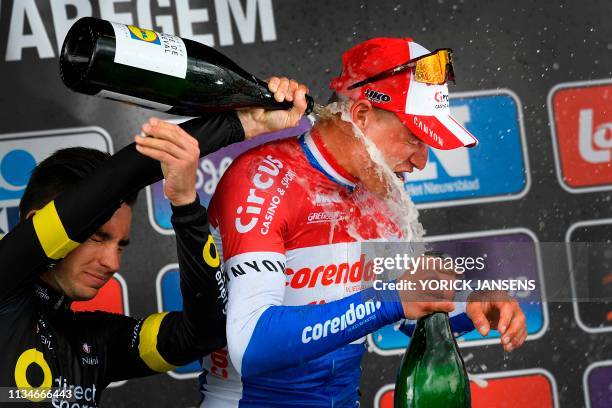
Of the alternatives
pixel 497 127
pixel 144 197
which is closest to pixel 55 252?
pixel 144 197

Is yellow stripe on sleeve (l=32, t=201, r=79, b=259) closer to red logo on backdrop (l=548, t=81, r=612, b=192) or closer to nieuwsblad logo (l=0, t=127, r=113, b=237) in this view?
nieuwsblad logo (l=0, t=127, r=113, b=237)

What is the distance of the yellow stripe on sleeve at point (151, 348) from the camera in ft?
5.71

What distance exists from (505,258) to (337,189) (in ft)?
1.82

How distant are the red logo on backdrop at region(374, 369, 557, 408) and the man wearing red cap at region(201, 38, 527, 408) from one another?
743 mm

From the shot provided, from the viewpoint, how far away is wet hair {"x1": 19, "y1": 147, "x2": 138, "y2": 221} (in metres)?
1.64

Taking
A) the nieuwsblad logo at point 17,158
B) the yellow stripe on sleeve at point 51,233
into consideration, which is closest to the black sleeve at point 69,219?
the yellow stripe on sleeve at point 51,233

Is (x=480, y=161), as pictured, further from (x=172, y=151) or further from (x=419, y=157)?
(x=172, y=151)

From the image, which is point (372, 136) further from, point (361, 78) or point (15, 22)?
point (15, 22)

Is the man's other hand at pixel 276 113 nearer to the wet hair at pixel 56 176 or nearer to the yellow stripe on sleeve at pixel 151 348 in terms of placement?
the wet hair at pixel 56 176

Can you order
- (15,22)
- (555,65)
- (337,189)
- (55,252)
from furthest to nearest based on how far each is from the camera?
(555,65) < (15,22) < (337,189) < (55,252)

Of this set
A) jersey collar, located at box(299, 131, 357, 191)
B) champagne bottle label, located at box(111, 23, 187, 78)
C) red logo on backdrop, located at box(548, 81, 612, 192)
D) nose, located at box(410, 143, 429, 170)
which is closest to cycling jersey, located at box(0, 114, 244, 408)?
champagne bottle label, located at box(111, 23, 187, 78)

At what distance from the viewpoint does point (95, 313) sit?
70.7 inches

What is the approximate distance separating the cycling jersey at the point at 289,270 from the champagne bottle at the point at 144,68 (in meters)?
0.21

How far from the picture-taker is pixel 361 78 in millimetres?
1866
